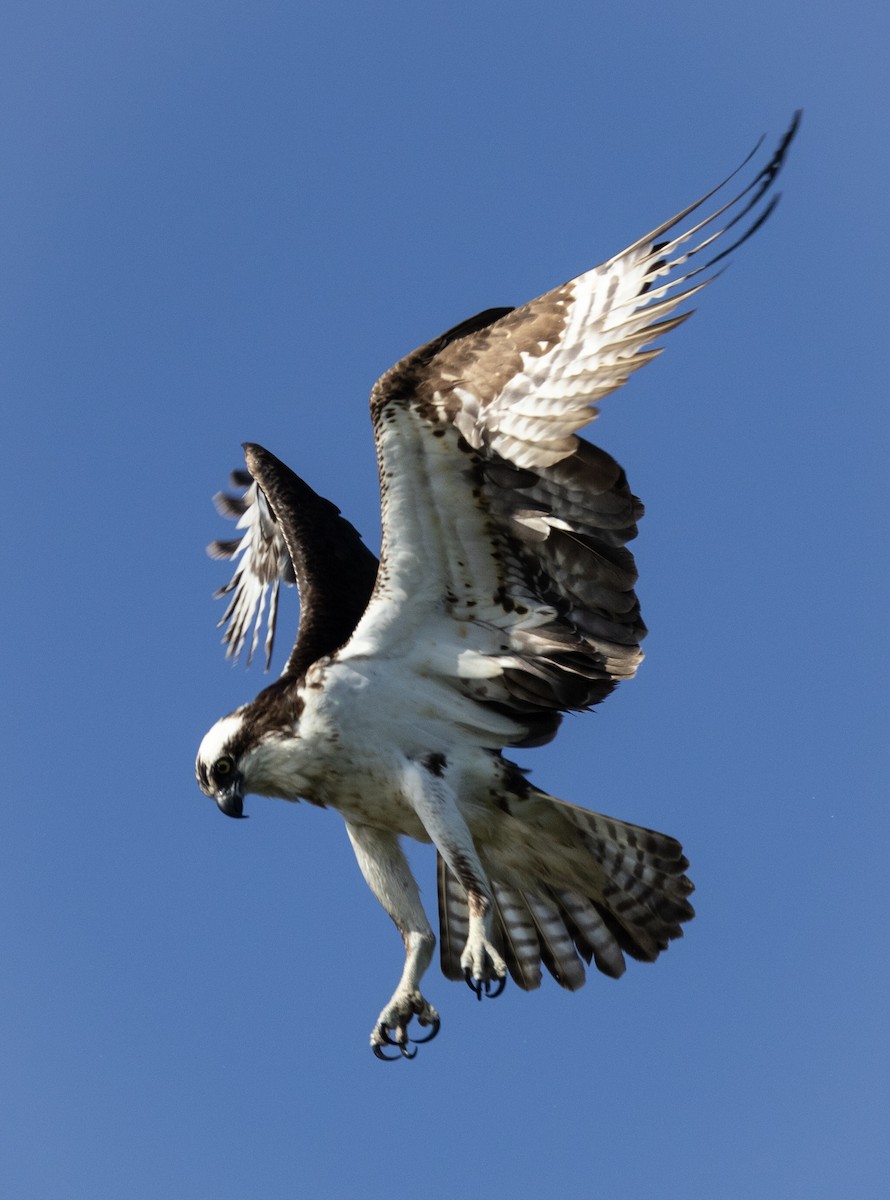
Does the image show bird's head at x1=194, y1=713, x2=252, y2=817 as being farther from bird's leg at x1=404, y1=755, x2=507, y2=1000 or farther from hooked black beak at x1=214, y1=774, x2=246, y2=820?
bird's leg at x1=404, y1=755, x2=507, y2=1000

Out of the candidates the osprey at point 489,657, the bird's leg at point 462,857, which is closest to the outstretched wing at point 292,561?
the osprey at point 489,657

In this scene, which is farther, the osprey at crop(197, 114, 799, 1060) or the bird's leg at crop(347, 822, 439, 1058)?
the bird's leg at crop(347, 822, 439, 1058)

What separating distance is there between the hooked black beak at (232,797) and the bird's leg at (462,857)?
0.88 metres

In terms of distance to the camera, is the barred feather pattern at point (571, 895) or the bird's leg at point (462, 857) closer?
the bird's leg at point (462, 857)

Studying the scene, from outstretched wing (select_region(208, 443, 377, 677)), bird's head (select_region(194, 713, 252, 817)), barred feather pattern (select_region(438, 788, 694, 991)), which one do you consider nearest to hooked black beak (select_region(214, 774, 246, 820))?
bird's head (select_region(194, 713, 252, 817))

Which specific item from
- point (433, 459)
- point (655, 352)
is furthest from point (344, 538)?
point (655, 352)

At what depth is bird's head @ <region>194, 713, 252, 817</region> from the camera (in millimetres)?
9609

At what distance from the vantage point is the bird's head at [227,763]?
961 cm

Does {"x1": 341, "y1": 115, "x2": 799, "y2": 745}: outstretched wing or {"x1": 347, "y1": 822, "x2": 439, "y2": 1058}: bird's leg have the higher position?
{"x1": 341, "y1": 115, "x2": 799, "y2": 745}: outstretched wing

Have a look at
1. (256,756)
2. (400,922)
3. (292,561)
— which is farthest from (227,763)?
(292,561)

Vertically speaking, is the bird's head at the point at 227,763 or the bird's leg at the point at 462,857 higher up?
the bird's head at the point at 227,763

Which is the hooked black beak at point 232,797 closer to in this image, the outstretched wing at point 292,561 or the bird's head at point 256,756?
the bird's head at point 256,756

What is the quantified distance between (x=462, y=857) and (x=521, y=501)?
177 centimetres

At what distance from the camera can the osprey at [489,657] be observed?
8508 mm
